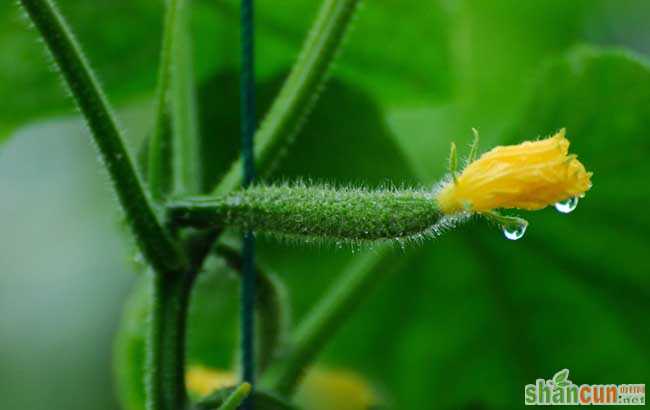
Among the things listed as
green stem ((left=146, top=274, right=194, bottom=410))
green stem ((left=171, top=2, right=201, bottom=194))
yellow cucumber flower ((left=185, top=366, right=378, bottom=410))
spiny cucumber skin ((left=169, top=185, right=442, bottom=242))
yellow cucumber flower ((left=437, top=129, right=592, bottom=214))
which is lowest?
green stem ((left=146, top=274, right=194, bottom=410))

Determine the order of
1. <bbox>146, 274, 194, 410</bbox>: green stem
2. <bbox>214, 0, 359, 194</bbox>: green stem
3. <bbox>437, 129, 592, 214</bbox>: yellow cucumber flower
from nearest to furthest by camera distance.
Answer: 1. <bbox>437, 129, 592, 214</bbox>: yellow cucumber flower
2. <bbox>146, 274, 194, 410</bbox>: green stem
3. <bbox>214, 0, 359, 194</bbox>: green stem

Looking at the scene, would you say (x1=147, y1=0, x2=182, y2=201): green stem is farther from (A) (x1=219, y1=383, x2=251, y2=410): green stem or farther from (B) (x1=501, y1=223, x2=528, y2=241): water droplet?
(B) (x1=501, y1=223, x2=528, y2=241): water droplet

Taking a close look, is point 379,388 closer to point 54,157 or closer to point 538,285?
point 538,285

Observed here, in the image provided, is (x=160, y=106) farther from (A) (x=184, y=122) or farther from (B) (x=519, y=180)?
(B) (x=519, y=180)

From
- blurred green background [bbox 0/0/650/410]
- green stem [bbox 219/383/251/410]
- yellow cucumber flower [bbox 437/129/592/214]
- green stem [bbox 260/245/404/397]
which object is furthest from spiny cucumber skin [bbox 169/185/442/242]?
blurred green background [bbox 0/0/650/410]

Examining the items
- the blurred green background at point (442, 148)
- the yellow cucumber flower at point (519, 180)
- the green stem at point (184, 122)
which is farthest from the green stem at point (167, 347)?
the blurred green background at point (442, 148)

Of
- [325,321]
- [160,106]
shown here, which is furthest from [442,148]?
[160,106]

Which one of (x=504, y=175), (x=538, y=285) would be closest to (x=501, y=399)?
(x=538, y=285)

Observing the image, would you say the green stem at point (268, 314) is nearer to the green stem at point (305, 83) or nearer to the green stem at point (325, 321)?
the green stem at point (325, 321)
